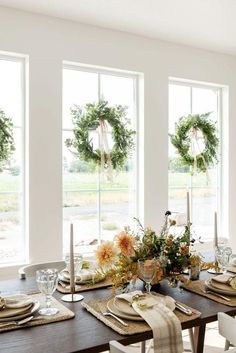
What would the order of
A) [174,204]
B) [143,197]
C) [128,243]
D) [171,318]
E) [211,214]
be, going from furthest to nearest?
1. [211,214]
2. [174,204]
3. [143,197]
4. [128,243]
5. [171,318]

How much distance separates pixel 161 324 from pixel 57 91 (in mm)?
2510

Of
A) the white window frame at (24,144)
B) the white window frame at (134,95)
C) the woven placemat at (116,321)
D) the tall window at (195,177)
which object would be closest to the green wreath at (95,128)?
the white window frame at (134,95)

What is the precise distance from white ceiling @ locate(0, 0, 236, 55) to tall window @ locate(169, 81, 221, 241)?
0.62 meters

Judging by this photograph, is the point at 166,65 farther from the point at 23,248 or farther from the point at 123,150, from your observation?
the point at 23,248

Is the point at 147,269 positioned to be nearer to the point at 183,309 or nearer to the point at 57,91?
the point at 183,309

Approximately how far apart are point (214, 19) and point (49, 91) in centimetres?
162

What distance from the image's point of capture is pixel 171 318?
1436mm

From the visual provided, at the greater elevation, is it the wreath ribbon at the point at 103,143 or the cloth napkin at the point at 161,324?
the wreath ribbon at the point at 103,143

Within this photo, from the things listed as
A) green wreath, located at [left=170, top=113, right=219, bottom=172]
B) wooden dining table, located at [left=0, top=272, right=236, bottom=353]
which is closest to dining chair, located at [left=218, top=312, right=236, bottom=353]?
wooden dining table, located at [left=0, top=272, right=236, bottom=353]

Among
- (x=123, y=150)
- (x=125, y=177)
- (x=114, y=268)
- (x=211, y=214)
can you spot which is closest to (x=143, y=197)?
(x=125, y=177)

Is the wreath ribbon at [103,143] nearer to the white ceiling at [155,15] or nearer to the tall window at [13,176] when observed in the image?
the tall window at [13,176]

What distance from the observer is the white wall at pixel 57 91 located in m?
3.33

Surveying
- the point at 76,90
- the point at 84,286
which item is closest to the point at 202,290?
the point at 84,286

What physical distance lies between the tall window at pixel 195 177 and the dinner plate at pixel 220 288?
234 cm
